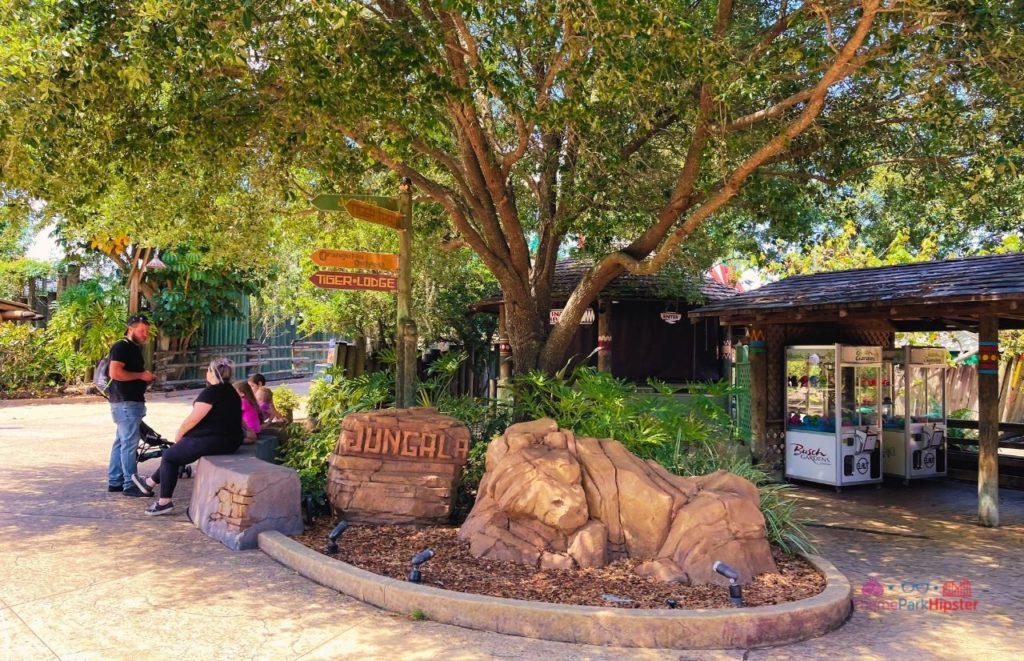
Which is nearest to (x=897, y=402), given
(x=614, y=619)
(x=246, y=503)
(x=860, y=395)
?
(x=860, y=395)

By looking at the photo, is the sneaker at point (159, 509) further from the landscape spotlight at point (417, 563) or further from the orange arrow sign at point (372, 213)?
the orange arrow sign at point (372, 213)

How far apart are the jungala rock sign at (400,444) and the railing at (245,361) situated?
48.5 feet

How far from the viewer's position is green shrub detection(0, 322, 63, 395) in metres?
19.0

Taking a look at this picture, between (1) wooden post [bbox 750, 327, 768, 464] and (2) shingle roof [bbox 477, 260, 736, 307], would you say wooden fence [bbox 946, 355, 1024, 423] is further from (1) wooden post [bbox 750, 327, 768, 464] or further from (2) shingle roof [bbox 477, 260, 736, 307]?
(1) wooden post [bbox 750, 327, 768, 464]

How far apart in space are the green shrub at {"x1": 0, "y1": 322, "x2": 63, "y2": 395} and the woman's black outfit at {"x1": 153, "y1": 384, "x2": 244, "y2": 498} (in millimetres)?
14194

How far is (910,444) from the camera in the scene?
40.4 feet

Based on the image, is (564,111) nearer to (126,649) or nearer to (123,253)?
(126,649)

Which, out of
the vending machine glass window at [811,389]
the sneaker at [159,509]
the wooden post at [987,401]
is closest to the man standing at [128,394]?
the sneaker at [159,509]

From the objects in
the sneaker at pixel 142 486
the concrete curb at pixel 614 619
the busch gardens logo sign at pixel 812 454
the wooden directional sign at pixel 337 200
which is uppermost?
the wooden directional sign at pixel 337 200

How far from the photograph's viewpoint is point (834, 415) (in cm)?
1164

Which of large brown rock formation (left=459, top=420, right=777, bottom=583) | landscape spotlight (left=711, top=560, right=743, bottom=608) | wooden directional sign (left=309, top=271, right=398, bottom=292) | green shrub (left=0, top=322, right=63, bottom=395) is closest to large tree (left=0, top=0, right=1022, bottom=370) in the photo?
wooden directional sign (left=309, top=271, right=398, bottom=292)

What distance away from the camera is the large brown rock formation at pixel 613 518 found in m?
6.02

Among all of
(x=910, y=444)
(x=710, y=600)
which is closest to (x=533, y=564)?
(x=710, y=600)

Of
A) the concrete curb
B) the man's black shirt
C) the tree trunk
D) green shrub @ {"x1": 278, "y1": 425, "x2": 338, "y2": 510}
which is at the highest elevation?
the tree trunk
